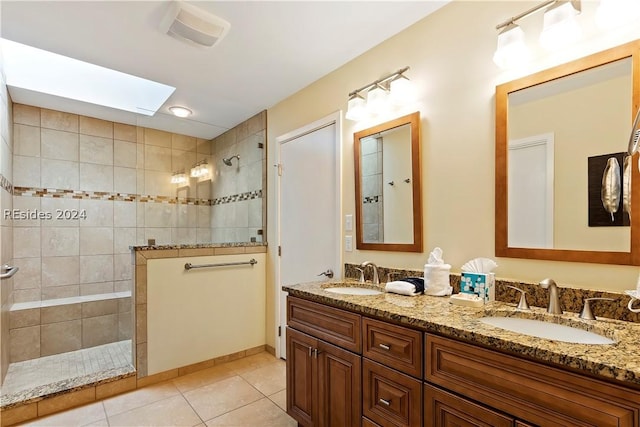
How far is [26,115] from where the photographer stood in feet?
9.89

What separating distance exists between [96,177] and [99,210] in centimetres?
35

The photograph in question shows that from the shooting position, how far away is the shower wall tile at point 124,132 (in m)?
3.39

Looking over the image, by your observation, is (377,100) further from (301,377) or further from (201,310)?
(201,310)

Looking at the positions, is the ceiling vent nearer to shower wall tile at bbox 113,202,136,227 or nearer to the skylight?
the skylight

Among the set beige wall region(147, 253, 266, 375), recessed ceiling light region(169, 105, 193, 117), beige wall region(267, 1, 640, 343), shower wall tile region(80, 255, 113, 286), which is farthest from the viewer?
shower wall tile region(80, 255, 113, 286)

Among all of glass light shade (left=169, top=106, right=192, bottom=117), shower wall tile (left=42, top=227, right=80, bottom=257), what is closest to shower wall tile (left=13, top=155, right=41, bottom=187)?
shower wall tile (left=42, top=227, right=80, bottom=257)

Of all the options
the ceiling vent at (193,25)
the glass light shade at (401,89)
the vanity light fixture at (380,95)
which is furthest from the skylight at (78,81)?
the glass light shade at (401,89)

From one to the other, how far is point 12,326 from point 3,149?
4.91 feet

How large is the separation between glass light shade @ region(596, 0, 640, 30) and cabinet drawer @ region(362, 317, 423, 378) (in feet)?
4.39

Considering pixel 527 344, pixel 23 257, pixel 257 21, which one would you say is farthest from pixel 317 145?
pixel 23 257

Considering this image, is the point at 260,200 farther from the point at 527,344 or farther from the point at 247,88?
the point at 527,344

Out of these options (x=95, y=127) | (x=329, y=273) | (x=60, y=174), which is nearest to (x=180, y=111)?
(x=95, y=127)

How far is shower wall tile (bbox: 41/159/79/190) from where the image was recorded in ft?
10.2

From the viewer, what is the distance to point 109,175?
3400 millimetres
